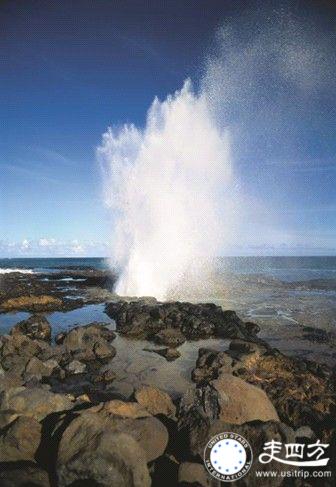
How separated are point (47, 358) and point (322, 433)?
25.9 ft

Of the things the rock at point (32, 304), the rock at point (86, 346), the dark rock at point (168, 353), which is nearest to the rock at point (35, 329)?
the rock at point (86, 346)

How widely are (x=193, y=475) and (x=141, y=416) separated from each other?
1407mm

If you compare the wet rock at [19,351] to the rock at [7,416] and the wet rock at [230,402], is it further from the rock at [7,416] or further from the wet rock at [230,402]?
the wet rock at [230,402]

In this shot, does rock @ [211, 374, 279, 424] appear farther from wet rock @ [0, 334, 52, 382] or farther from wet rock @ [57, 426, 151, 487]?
wet rock @ [0, 334, 52, 382]

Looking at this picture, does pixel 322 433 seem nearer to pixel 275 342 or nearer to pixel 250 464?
pixel 250 464

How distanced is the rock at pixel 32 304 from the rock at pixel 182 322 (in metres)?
6.20

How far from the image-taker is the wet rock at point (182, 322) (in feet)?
45.9

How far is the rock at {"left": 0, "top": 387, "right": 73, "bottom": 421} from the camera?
566 cm

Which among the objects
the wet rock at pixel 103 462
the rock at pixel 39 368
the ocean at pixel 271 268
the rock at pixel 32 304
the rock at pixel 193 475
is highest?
the wet rock at pixel 103 462

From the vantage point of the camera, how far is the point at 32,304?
21266 mm

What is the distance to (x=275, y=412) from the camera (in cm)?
641

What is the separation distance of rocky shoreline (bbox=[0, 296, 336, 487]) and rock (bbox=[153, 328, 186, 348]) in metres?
2.69

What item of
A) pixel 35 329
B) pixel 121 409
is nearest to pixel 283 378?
pixel 121 409

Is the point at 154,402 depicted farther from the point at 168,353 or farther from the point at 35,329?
the point at 35,329
